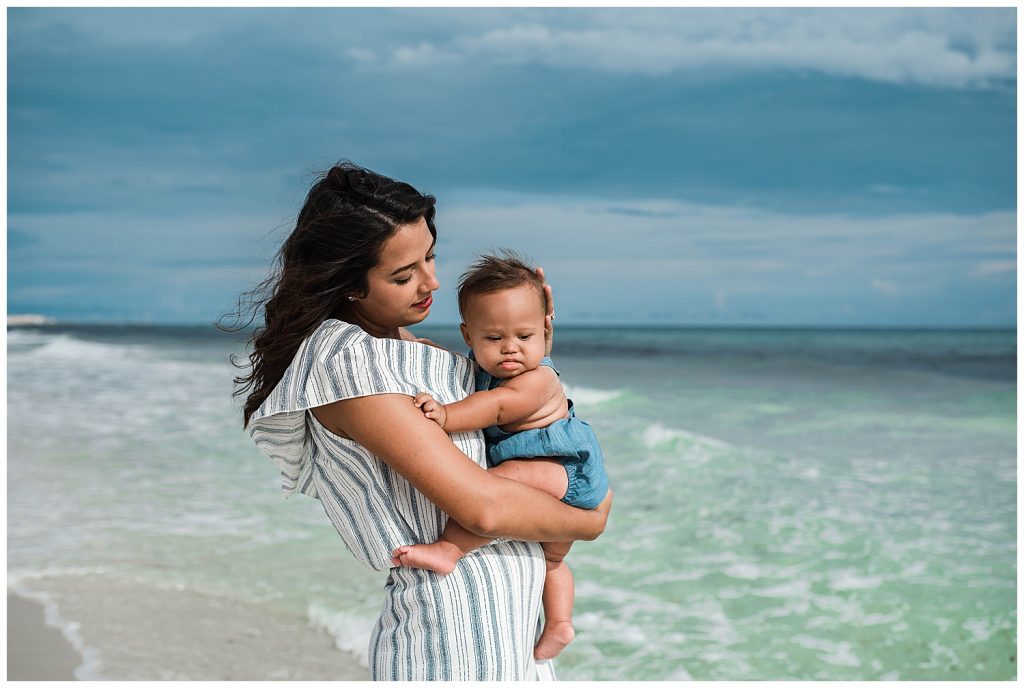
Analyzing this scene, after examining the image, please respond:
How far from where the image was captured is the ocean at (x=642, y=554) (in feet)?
15.0

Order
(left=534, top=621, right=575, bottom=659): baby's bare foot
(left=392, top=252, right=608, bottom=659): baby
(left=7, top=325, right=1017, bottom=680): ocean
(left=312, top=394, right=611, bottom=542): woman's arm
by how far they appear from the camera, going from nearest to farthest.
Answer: (left=312, top=394, right=611, bottom=542): woman's arm, (left=392, top=252, right=608, bottom=659): baby, (left=534, top=621, right=575, bottom=659): baby's bare foot, (left=7, top=325, right=1017, bottom=680): ocean

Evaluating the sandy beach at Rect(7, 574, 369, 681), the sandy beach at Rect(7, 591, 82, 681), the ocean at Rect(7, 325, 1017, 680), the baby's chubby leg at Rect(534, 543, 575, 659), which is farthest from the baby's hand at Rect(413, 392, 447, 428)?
the sandy beach at Rect(7, 591, 82, 681)

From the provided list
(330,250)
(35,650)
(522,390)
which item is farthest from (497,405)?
(35,650)

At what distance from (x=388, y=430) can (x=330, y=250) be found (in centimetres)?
39

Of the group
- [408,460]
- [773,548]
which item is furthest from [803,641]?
[408,460]

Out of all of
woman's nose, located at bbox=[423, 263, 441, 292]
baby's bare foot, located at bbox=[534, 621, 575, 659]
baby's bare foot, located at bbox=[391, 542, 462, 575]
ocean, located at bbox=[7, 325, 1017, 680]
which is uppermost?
woman's nose, located at bbox=[423, 263, 441, 292]

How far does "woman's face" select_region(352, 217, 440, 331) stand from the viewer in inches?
72.9

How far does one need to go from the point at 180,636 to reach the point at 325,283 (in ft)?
10.7

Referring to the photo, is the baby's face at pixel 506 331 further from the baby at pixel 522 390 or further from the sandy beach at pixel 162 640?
the sandy beach at pixel 162 640

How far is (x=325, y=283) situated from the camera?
73.6 inches

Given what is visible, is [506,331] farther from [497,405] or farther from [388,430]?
[388,430]

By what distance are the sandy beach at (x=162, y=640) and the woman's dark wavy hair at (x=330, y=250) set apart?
8.87ft

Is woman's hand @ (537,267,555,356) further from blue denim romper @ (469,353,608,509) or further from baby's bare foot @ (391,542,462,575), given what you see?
baby's bare foot @ (391,542,462,575)

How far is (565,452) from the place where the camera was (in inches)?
78.0
